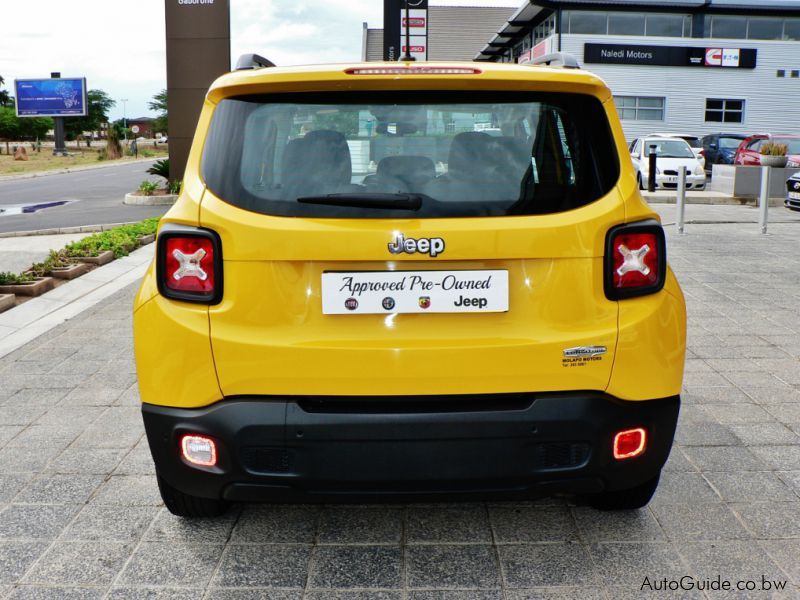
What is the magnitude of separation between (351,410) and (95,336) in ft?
15.6

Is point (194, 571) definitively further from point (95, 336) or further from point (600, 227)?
point (95, 336)

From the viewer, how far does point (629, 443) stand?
303cm

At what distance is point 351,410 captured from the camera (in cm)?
289

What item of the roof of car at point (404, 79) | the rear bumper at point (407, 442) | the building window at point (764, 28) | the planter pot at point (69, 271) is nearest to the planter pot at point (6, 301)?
the planter pot at point (69, 271)

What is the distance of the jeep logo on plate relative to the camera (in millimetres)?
2846

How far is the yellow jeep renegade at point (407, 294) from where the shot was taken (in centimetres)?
287

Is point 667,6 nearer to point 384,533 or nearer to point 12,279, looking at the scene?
point 12,279

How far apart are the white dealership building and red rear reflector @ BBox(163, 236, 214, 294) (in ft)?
136

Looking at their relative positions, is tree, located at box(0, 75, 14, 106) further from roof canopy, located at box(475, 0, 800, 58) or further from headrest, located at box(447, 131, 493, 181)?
headrest, located at box(447, 131, 493, 181)

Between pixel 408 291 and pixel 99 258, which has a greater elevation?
pixel 408 291

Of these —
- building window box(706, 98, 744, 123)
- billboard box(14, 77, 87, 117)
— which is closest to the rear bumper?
building window box(706, 98, 744, 123)

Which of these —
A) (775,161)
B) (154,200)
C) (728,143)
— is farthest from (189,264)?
(728,143)

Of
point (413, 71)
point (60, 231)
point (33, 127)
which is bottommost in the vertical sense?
point (60, 231)

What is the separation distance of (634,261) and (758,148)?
2385 centimetres
